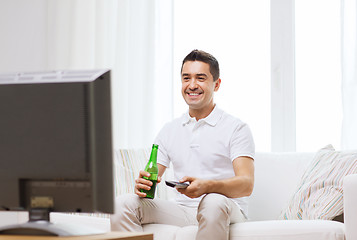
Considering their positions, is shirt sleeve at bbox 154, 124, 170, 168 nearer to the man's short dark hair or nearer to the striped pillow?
the man's short dark hair

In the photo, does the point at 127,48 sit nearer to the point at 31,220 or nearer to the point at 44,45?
the point at 44,45

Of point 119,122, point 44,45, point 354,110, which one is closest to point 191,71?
point 354,110

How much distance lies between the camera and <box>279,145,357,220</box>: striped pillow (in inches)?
94.5

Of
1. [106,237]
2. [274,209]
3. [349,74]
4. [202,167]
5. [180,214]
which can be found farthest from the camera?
[349,74]

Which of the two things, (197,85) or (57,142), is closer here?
(57,142)

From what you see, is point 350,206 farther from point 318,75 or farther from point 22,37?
point 22,37

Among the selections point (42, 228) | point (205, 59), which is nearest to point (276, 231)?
point (205, 59)

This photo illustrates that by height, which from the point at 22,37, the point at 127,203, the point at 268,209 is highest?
the point at 22,37

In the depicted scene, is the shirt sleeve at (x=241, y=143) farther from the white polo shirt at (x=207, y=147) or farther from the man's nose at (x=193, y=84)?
the man's nose at (x=193, y=84)

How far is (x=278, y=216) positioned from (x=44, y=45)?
2576 mm

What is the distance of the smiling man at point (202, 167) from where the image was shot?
2.23 meters

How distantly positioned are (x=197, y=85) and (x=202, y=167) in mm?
409

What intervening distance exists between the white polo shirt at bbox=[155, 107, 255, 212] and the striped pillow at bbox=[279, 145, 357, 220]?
25cm

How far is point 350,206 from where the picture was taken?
6.84ft
